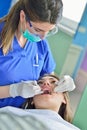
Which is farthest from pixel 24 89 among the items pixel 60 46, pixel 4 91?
pixel 60 46

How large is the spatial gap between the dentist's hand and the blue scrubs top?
0.20 feet

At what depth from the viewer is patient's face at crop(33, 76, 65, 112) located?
1.57 meters

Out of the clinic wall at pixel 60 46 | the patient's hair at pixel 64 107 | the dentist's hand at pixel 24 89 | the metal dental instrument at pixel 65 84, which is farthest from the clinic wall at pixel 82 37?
the dentist's hand at pixel 24 89

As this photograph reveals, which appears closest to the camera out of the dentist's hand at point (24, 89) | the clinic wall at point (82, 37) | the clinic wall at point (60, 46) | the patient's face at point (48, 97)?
the dentist's hand at point (24, 89)

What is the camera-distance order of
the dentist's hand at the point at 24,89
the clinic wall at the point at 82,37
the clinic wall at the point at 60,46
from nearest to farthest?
1. the dentist's hand at the point at 24,89
2. the clinic wall at the point at 82,37
3. the clinic wall at the point at 60,46

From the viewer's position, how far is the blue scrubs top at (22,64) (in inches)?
58.0

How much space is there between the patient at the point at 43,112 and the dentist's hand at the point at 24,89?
11 centimetres

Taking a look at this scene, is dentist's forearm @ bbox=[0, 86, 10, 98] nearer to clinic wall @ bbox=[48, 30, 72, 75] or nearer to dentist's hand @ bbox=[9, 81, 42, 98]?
dentist's hand @ bbox=[9, 81, 42, 98]

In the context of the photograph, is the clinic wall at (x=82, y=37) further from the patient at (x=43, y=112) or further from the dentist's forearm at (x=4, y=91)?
the dentist's forearm at (x=4, y=91)

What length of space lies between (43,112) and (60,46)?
149 cm

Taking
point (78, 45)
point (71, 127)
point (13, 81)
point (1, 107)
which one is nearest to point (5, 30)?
point (13, 81)

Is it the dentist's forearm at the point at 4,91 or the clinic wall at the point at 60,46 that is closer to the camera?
the dentist's forearm at the point at 4,91

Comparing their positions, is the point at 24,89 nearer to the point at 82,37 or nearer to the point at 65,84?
the point at 65,84

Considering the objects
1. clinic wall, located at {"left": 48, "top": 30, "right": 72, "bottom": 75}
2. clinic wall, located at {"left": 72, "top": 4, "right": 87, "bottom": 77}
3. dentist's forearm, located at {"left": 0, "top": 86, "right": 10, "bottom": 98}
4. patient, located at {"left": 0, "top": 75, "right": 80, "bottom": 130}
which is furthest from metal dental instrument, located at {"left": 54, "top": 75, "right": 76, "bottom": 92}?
clinic wall, located at {"left": 48, "top": 30, "right": 72, "bottom": 75}
